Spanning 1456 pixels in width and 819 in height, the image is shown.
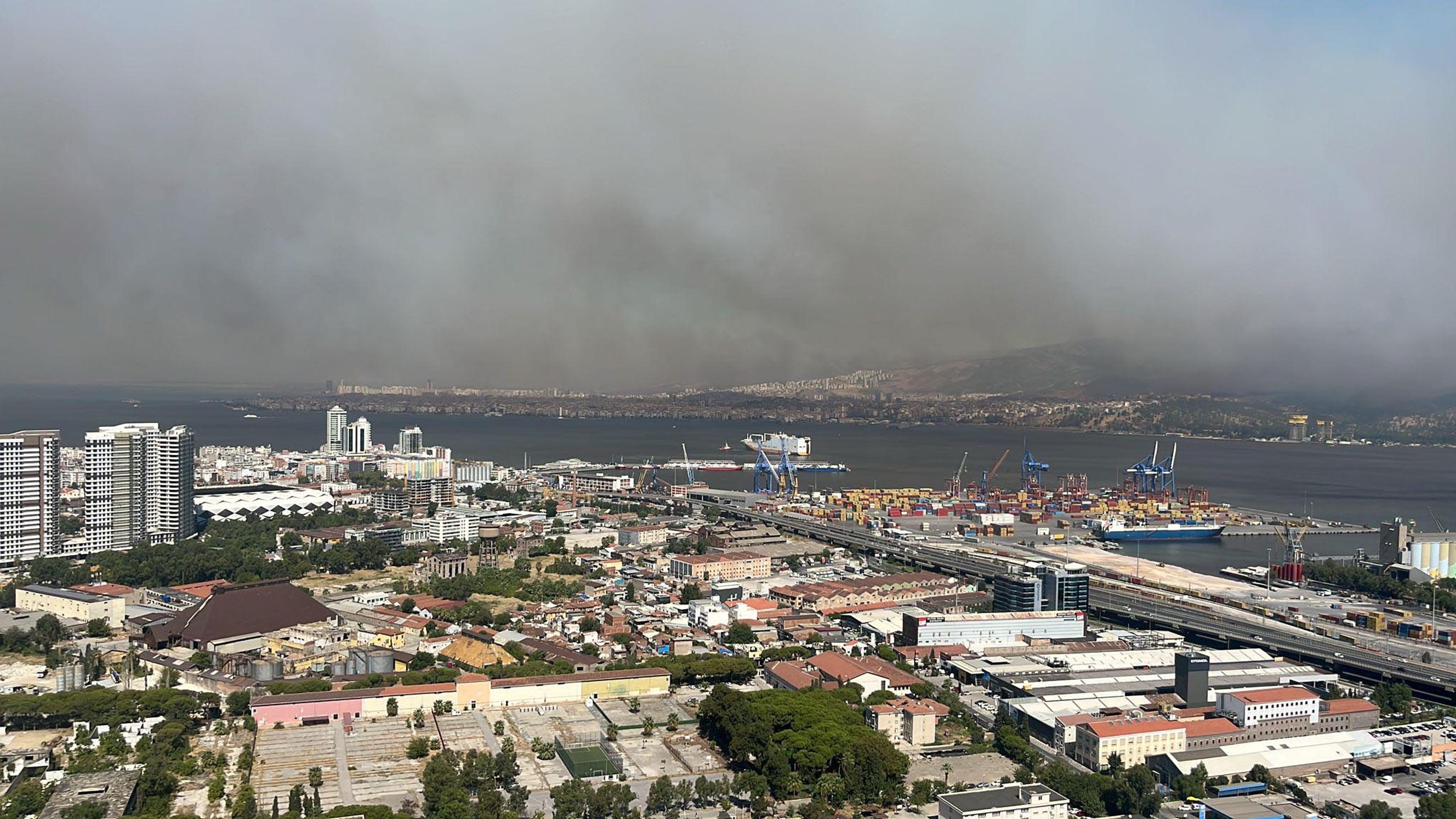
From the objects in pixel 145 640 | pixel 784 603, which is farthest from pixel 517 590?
pixel 145 640

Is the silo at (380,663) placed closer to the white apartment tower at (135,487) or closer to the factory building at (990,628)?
the factory building at (990,628)

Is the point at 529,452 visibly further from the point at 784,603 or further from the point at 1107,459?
the point at 784,603

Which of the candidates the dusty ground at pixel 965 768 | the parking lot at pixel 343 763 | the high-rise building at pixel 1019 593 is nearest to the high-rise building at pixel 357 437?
the high-rise building at pixel 1019 593

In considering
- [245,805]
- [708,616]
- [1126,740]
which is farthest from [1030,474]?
[245,805]

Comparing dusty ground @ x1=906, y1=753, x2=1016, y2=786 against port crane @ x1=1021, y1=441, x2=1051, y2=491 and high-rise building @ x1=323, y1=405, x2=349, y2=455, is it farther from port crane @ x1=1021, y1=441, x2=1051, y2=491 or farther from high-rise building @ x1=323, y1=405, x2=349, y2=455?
high-rise building @ x1=323, y1=405, x2=349, y2=455

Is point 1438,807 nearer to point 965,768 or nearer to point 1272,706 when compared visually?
point 1272,706

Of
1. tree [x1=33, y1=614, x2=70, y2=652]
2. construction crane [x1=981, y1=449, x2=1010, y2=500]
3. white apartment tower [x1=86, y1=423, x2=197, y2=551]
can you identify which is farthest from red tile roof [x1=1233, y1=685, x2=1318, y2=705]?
construction crane [x1=981, y1=449, x2=1010, y2=500]
